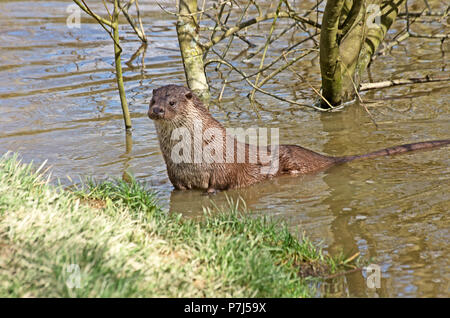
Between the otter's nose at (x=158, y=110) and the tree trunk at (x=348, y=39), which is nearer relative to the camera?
the otter's nose at (x=158, y=110)

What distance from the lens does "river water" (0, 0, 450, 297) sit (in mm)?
3830

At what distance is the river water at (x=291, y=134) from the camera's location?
383 cm

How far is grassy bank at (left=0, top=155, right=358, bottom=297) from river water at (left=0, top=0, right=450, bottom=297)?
289 millimetres

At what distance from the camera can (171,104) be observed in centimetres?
481

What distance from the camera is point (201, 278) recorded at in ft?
9.99

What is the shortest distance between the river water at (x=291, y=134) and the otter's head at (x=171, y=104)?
56cm

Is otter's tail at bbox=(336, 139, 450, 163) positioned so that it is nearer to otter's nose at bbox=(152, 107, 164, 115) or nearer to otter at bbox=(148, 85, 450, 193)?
otter at bbox=(148, 85, 450, 193)

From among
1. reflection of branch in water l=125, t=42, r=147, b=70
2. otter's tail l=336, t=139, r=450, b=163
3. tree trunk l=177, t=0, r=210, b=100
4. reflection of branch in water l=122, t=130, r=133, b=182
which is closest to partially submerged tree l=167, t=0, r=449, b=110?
tree trunk l=177, t=0, r=210, b=100

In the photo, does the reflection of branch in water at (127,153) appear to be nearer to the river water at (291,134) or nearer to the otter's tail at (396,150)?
the river water at (291,134)

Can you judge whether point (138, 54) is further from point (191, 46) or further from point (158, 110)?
point (158, 110)

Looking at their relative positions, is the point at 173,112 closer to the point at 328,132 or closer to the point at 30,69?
the point at 328,132

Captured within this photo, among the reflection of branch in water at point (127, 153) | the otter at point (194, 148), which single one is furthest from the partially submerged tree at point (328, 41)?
the otter at point (194, 148)

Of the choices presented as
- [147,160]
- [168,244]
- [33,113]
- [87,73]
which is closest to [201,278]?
[168,244]
